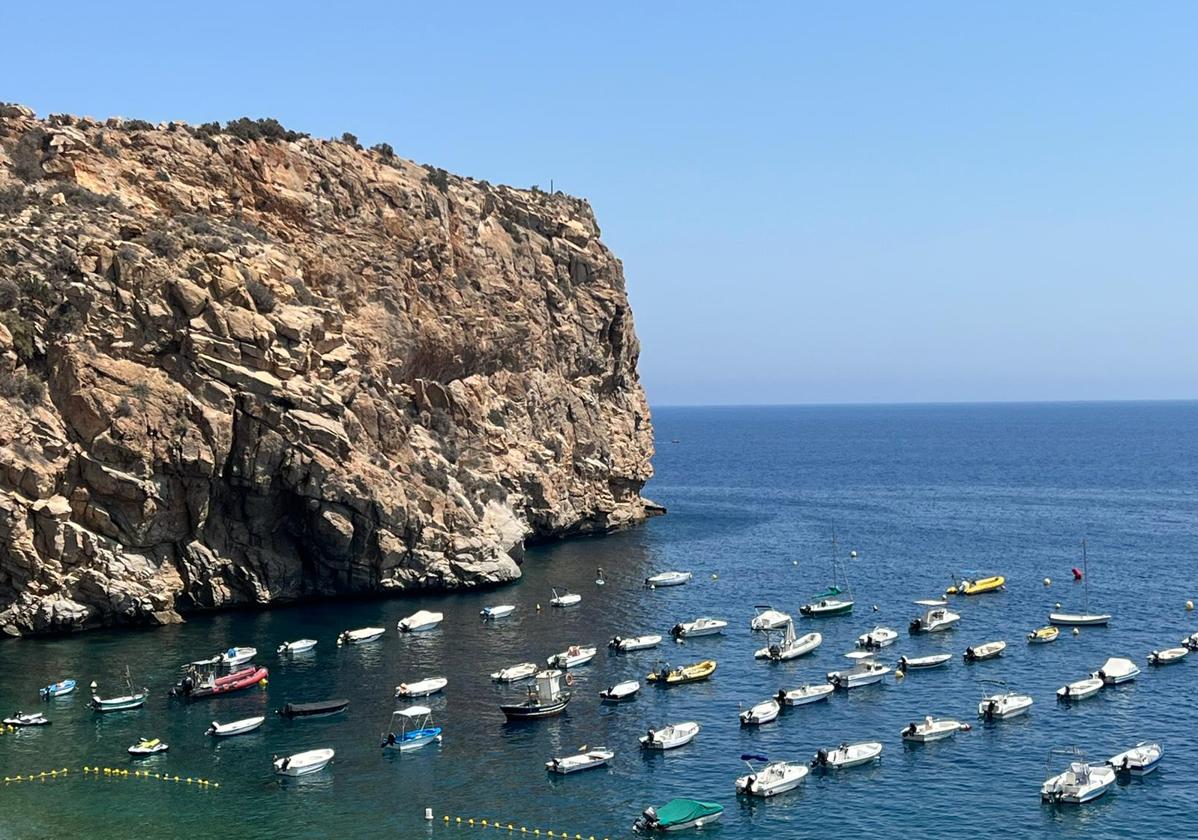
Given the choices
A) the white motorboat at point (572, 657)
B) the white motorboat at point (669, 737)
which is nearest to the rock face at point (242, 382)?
the white motorboat at point (572, 657)

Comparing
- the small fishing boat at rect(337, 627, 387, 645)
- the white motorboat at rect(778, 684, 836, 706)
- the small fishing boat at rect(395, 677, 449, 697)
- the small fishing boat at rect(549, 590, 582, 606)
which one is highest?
the small fishing boat at rect(337, 627, 387, 645)

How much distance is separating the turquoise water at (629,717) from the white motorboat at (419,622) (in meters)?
1.14

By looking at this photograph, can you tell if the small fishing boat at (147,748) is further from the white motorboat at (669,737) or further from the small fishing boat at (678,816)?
the small fishing boat at (678,816)

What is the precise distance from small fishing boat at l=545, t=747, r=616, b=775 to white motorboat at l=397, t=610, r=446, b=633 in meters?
29.8

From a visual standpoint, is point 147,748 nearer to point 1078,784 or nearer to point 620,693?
point 620,693

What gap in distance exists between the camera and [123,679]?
73.0m

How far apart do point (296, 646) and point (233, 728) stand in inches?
684

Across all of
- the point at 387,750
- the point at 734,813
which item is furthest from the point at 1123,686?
the point at 387,750

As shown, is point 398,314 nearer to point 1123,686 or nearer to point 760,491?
point 1123,686

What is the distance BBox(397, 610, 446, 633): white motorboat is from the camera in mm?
88250

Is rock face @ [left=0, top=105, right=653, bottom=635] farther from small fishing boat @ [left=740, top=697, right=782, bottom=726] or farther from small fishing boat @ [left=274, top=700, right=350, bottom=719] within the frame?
small fishing boat @ [left=740, top=697, right=782, bottom=726]

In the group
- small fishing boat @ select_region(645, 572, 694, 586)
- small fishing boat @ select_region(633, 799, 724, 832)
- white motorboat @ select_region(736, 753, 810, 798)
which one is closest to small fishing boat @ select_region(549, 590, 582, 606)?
small fishing boat @ select_region(645, 572, 694, 586)

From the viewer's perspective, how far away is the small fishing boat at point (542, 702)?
67.5m

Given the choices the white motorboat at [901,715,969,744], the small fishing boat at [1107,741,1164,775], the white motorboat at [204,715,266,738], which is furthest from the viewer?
the white motorboat at [204,715,266,738]
